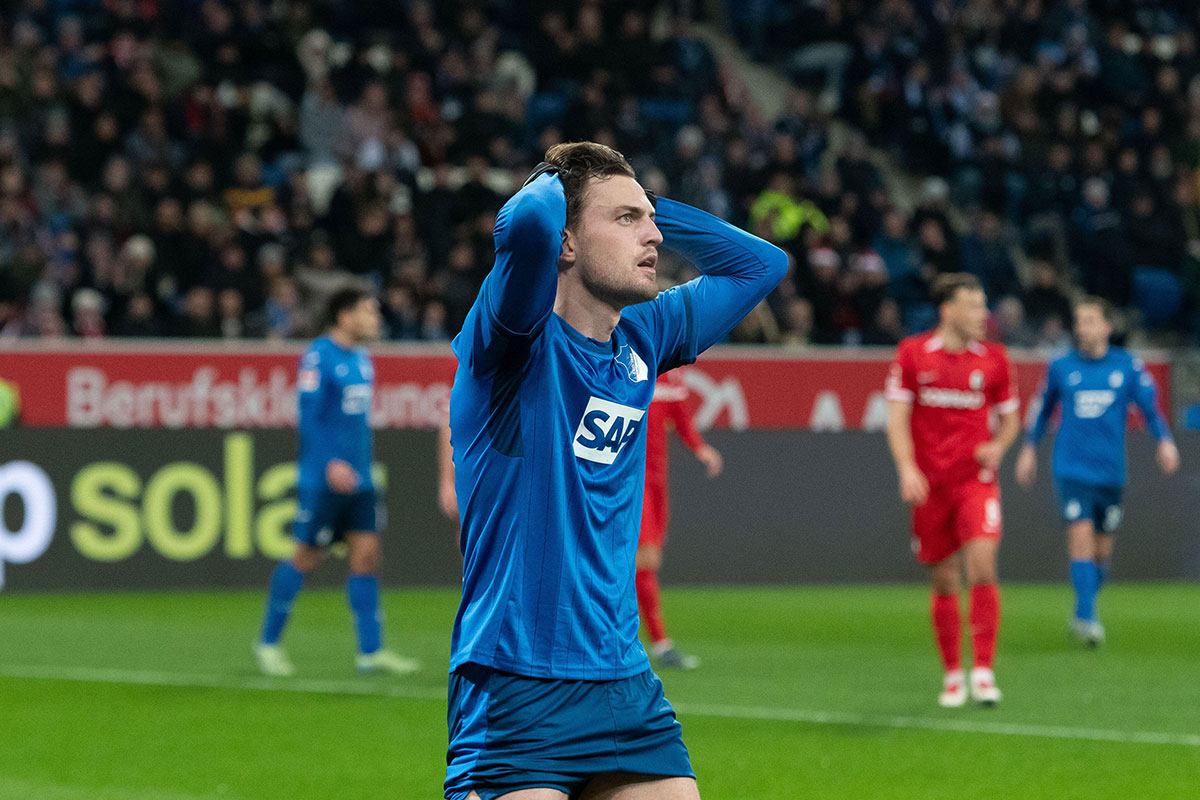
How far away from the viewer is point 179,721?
812 cm

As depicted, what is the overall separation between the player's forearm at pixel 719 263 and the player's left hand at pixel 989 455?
498cm

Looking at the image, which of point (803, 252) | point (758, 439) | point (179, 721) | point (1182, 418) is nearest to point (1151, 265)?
point (1182, 418)

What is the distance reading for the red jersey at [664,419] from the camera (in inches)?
400

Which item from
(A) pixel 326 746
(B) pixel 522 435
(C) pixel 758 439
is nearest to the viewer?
(B) pixel 522 435

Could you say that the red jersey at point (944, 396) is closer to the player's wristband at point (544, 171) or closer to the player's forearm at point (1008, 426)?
the player's forearm at point (1008, 426)

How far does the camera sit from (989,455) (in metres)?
8.47

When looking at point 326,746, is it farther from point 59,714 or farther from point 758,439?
point 758,439

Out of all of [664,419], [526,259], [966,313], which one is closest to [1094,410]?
[664,419]

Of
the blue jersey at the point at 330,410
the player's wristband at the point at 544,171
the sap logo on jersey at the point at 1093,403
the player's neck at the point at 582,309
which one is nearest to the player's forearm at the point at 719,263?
the player's neck at the point at 582,309

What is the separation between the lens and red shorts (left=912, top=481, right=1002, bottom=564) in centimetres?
846

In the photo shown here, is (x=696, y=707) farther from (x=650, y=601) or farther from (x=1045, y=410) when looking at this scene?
(x=1045, y=410)

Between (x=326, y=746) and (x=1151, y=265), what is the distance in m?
14.7

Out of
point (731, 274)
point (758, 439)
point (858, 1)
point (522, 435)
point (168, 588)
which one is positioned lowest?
point (168, 588)

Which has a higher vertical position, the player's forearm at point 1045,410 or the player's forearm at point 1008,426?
the player's forearm at point 1008,426
